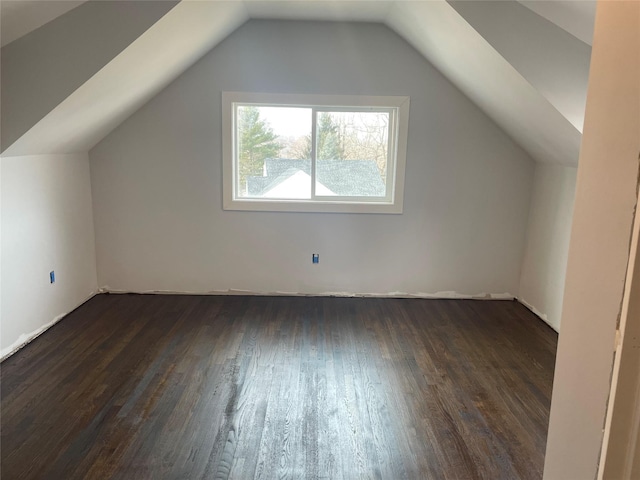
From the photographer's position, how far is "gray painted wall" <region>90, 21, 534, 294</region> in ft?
12.6

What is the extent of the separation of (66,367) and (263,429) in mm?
1509

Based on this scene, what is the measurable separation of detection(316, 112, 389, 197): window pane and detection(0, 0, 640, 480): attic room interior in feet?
0.07

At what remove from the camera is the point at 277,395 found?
2.51 meters

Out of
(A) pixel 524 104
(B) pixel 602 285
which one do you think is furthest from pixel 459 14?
(B) pixel 602 285

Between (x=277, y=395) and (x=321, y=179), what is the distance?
227cm

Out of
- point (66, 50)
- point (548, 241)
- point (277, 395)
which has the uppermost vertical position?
point (66, 50)

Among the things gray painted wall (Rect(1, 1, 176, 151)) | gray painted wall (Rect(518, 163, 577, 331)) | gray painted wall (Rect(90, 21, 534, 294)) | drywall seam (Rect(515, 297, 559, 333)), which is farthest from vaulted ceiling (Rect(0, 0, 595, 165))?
drywall seam (Rect(515, 297, 559, 333))

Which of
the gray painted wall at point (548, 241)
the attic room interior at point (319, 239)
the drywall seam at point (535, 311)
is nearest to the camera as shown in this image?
the attic room interior at point (319, 239)

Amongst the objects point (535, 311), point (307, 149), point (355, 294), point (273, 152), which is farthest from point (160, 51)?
point (535, 311)

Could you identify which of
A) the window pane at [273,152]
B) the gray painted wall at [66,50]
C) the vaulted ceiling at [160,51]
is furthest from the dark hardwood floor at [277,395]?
the gray painted wall at [66,50]

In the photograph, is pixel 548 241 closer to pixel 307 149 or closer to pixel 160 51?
pixel 307 149

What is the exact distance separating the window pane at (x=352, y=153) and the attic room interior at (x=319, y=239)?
2cm

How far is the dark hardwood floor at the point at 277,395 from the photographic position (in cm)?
197

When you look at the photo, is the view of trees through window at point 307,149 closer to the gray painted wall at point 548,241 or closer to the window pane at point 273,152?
the window pane at point 273,152
